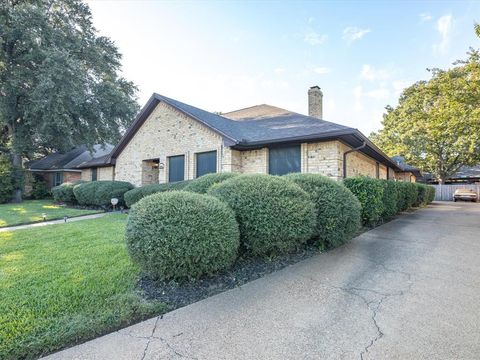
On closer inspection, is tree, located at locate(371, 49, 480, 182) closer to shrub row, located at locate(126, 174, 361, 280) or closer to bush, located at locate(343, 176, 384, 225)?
bush, located at locate(343, 176, 384, 225)

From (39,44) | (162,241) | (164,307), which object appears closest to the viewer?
(164,307)

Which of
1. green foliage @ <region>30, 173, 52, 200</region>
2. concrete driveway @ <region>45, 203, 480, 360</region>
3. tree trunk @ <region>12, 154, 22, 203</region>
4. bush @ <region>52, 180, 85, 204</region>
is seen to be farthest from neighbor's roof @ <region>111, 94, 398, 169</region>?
green foliage @ <region>30, 173, 52, 200</region>

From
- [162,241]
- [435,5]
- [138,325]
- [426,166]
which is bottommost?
[138,325]

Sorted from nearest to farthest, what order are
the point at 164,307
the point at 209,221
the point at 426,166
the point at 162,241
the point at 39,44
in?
the point at 164,307 → the point at 162,241 → the point at 209,221 → the point at 39,44 → the point at 426,166

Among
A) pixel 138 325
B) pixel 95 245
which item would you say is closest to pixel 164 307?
pixel 138 325

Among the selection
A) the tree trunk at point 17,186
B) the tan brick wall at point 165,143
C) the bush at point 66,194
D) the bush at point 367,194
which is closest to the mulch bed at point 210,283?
the bush at point 367,194

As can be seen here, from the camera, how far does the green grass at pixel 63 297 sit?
237 cm

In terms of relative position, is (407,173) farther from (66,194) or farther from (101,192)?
(66,194)

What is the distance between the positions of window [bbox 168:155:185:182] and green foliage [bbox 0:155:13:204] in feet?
40.9

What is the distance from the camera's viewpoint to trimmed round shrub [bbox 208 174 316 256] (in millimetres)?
4125

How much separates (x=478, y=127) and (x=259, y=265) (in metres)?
14.7

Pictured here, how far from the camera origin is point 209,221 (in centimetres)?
347

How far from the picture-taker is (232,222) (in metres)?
3.78

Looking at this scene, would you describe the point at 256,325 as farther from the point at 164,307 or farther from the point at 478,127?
the point at 478,127
